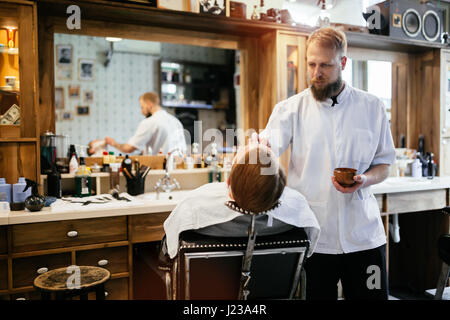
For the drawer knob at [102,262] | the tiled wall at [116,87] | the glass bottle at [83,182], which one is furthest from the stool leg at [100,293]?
the tiled wall at [116,87]

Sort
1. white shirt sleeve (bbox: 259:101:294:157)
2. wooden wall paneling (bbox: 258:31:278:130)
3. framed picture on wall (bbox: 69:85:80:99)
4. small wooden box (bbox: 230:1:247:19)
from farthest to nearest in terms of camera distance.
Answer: framed picture on wall (bbox: 69:85:80:99), wooden wall paneling (bbox: 258:31:278:130), small wooden box (bbox: 230:1:247:19), white shirt sleeve (bbox: 259:101:294:157)

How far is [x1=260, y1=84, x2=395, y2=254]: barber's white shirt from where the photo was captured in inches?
66.7

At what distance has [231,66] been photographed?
3.45 meters

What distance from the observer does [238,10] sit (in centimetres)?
290

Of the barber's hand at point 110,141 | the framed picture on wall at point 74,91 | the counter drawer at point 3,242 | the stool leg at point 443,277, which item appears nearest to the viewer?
the counter drawer at point 3,242

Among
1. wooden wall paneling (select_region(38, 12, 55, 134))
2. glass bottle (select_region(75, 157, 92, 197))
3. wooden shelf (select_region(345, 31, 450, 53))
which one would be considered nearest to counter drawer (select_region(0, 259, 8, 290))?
glass bottle (select_region(75, 157, 92, 197))

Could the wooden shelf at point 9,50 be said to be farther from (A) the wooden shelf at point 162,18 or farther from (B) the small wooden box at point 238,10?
(B) the small wooden box at point 238,10

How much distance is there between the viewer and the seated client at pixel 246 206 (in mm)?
1166

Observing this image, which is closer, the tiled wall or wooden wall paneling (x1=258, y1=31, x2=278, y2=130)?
wooden wall paneling (x1=258, y1=31, x2=278, y2=130)

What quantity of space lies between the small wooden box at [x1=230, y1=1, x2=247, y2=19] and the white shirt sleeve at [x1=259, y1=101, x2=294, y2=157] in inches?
53.5

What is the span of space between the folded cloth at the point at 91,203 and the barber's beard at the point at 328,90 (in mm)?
1225

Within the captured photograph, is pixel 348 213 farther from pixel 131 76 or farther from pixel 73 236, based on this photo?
pixel 131 76

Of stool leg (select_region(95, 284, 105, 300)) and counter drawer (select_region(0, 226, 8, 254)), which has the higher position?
counter drawer (select_region(0, 226, 8, 254))

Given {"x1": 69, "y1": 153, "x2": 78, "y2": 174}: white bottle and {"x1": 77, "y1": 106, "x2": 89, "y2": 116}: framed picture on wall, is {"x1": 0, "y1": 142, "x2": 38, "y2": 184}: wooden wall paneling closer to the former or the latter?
{"x1": 69, "y1": 153, "x2": 78, "y2": 174}: white bottle
